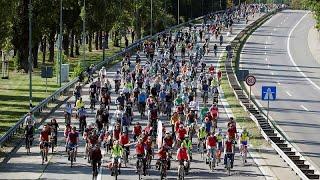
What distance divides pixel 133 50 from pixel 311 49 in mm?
29075

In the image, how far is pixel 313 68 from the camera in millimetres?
76625

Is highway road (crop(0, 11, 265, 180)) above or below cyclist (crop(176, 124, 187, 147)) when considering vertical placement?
below

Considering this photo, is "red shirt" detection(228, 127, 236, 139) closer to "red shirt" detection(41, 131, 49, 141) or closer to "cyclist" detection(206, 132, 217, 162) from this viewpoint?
"cyclist" detection(206, 132, 217, 162)

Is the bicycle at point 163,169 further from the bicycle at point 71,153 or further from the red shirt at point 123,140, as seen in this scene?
the bicycle at point 71,153

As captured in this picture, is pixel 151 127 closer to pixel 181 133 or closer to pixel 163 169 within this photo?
pixel 181 133

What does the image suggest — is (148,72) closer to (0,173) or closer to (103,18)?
(0,173)

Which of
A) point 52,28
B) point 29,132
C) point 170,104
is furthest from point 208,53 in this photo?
point 29,132

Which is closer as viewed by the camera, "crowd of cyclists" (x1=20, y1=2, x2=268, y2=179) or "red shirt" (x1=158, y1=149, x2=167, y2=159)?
"red shirt" (x1=158, y1=149, x2=167, y2=159)

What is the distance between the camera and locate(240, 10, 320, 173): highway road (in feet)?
128

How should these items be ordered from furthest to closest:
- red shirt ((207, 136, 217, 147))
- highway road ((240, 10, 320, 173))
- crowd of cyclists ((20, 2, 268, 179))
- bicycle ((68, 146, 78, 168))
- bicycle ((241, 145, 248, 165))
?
highway road ((240, 10, 320, 173)) → bicycle ((241, 145, 248, 165)) → bicycle ((68, 146, 78, 168)) → red shirt ((207, 136, 217, 147)) → crowd of cyclists ((20, 2, 268, 179))

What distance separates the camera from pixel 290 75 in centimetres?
6931

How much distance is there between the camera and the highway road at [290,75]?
128 feet

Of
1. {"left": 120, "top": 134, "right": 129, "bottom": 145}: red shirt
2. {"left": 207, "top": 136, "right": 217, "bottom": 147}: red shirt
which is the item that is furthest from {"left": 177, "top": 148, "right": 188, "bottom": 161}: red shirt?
{"left": 120, "top": 134, "right": 129, "bottom": 145}: red shirt

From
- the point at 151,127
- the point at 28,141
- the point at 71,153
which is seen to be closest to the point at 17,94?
the point at 28,141
